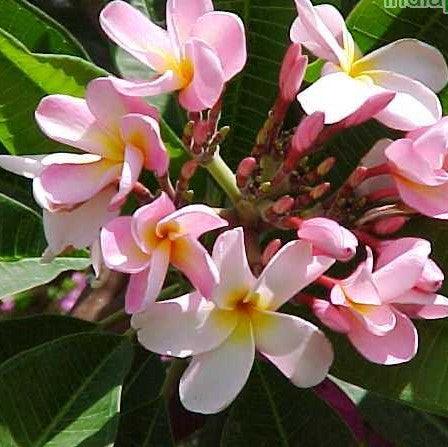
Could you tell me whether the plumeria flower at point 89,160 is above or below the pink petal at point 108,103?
below

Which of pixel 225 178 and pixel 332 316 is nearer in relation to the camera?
pixel 332 316

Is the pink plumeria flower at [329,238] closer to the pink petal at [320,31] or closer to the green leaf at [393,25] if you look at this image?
the pink petal at [320,31]

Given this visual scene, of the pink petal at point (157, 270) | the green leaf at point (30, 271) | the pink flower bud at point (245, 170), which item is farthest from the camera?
the green leaf at point (30, 271)

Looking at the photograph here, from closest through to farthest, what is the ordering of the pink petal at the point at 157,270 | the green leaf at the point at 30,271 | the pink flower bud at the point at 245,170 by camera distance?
1. the pink petal at the point at 157,270
2. the pink flower bud at the point at 245,170
3. the green leaf at the point at 30,271

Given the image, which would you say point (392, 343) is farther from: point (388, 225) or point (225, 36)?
point (225, 36)

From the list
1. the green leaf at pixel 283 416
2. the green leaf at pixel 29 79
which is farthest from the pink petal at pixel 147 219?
the green leaf at pixel 283 416

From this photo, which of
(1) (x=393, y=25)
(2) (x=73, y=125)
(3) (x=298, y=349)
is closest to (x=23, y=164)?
(2) (x=73, y=125)
